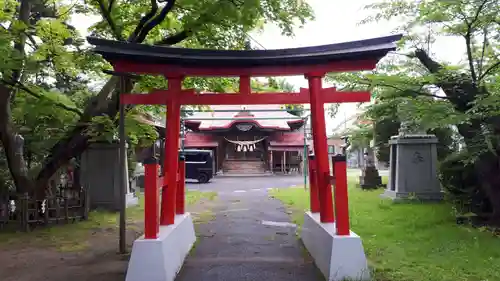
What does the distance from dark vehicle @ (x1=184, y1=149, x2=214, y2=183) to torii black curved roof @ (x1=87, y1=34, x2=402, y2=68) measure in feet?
66.6

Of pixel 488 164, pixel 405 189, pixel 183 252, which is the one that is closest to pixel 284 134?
pixel 405 189

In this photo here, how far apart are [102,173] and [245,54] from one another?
8.16 m

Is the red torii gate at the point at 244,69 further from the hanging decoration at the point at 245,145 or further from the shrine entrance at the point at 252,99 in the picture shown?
the hanging decoration at the point at 245,145

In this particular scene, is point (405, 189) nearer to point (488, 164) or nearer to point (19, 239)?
point (488, 164)

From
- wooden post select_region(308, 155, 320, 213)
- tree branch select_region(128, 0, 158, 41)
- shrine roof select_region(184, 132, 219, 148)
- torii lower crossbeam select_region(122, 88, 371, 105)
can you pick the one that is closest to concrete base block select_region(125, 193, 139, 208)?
tree branch select_region(128, 0, 158, 41)

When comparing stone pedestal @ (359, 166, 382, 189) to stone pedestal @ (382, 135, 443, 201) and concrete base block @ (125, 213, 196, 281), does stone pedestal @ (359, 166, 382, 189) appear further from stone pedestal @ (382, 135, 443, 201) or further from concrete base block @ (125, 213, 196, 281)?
concrete base block @ (125, 213, 196, 281)

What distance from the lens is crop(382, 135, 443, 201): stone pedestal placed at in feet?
42.2

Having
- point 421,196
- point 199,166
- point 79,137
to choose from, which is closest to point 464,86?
point 421,196

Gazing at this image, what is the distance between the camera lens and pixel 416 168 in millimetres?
13133

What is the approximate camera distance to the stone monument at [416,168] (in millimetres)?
12883

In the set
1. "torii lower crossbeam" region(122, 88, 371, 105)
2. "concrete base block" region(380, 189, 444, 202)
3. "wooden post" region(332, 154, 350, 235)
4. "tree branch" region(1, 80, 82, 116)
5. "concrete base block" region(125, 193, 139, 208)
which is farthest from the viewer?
"concrete base block" region(125, 193, 139, 208)

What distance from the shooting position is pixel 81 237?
893cm

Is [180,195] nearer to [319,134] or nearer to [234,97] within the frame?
[234,97]

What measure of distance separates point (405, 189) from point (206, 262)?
8545mm
